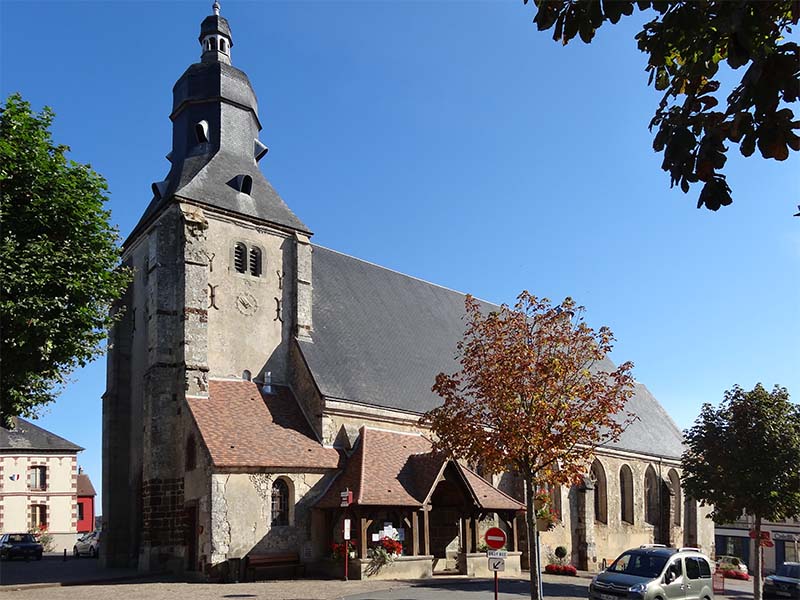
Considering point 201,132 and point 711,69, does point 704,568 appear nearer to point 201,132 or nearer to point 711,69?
point 711,69

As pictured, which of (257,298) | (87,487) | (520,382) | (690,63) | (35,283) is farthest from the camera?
(87,487)

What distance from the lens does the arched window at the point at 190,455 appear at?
23.1 m

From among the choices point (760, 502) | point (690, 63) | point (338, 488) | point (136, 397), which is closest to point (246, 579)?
point (338, 488)

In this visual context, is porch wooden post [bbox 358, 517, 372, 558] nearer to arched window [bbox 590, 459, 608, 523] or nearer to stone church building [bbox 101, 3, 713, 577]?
stone church building [bbox 101, 3, 713, 577]

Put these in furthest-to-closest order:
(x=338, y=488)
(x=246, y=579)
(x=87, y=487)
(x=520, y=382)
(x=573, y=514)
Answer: (x=87, y=487) → (x=573, y=514) → (x=338, y=488) → (x=246, y=579) → (x=520, y=382)

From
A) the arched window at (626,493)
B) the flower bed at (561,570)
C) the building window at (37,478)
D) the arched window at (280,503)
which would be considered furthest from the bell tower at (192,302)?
the building window at (37,478)

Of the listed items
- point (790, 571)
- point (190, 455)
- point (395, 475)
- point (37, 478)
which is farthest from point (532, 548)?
point (37, 478)

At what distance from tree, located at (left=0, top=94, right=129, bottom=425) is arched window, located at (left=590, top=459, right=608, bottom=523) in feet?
82.2

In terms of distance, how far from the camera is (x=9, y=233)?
1596 cm

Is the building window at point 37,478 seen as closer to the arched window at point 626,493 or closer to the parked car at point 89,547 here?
the parked car at point 89,547

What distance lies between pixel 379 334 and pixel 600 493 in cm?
1371

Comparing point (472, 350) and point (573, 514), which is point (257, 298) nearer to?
point (472, 350)

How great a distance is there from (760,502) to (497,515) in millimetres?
8627

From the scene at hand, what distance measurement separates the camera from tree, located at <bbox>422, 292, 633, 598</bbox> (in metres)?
17.8
